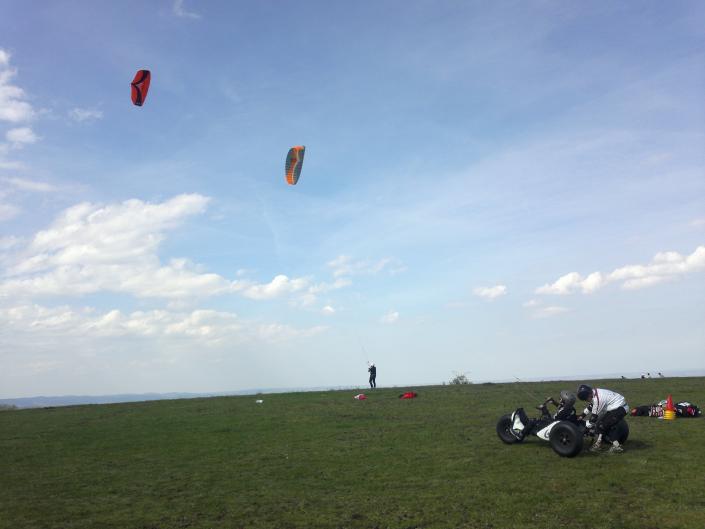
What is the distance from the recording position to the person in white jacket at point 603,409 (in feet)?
51.0

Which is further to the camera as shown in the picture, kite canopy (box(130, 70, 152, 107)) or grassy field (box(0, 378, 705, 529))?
kite canopy (box(130, 70, 152, 107))

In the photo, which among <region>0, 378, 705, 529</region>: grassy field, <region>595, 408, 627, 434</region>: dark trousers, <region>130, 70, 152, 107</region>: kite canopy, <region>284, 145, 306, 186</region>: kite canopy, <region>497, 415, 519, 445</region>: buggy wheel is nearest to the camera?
<region>0, 378, 705, 529</region>: grassy field

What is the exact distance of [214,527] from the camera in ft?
35.6

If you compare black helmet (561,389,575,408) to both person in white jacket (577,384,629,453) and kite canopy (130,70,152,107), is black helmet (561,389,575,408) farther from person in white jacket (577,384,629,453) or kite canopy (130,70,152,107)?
kite canopy (130,70,152,107)

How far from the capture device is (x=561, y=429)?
50.5 ft

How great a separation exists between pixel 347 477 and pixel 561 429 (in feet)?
19.4

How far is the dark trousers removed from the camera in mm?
15523

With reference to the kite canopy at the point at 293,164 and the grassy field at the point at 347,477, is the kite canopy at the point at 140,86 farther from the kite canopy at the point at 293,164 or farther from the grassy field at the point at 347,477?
the grassy field at the point at 347,477

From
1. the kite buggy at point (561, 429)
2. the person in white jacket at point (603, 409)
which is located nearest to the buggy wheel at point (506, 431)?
the kite buggy at point (561, 429)

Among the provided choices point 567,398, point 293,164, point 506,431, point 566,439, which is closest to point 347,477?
point 506,431

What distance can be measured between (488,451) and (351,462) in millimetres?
3929

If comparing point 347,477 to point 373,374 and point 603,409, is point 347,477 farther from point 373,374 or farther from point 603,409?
point 373,374

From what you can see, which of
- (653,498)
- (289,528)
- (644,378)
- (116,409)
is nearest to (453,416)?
(653,498)

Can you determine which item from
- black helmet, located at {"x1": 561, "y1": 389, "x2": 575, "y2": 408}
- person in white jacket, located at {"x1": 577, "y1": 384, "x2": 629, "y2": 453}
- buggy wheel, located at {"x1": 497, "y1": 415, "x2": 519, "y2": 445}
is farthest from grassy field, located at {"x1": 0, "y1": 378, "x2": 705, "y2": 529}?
black helmet, located at {"x1": 561, "y1": 389, "x2": 575, "y2": 408}
